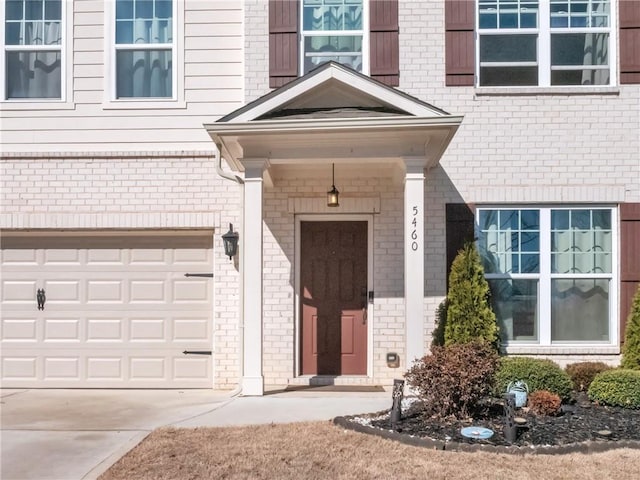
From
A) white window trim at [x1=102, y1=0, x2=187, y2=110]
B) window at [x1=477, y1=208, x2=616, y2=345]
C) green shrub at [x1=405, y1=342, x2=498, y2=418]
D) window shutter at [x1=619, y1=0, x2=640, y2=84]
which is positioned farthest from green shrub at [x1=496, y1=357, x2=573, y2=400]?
white window trim at [x1=102, y1=0, x2=187, y2=110]

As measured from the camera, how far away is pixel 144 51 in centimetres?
888

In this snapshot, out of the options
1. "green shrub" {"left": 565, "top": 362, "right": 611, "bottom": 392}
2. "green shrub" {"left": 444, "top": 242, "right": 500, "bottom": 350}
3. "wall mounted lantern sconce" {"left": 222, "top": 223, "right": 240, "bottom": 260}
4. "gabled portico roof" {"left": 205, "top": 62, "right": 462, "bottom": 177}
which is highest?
"gabled portico roof" {"left": 205, "top": 62, "right": 462, "bottom": 177}

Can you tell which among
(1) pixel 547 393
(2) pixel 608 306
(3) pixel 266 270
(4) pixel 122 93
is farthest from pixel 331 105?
(2) pixel 608 306

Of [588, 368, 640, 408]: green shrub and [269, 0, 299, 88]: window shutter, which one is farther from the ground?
[269, 0, 299, 88]: window shutter

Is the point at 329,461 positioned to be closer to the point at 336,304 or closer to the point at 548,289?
the point at 336,304

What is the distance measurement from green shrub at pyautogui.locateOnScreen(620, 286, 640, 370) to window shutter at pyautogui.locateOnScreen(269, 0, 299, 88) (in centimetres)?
523

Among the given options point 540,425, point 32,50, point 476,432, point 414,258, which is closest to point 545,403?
point 540,425

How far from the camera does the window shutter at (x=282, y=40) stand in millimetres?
8562

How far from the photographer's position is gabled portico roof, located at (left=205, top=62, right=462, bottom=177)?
696 cm

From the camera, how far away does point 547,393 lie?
6.63 metres

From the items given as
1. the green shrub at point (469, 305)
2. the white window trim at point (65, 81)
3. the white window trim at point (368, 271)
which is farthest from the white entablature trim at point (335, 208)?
the white window trim at point (65, 81)

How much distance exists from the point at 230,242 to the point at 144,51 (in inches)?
115

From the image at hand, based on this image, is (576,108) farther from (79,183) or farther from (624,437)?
(79,183)

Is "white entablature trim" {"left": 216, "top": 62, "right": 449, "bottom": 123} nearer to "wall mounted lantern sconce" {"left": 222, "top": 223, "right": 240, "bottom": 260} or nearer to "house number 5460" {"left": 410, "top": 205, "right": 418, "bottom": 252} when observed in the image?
"house number 5460" {"left": 410, "top": 205, "right": 418, "bottom": 252}
